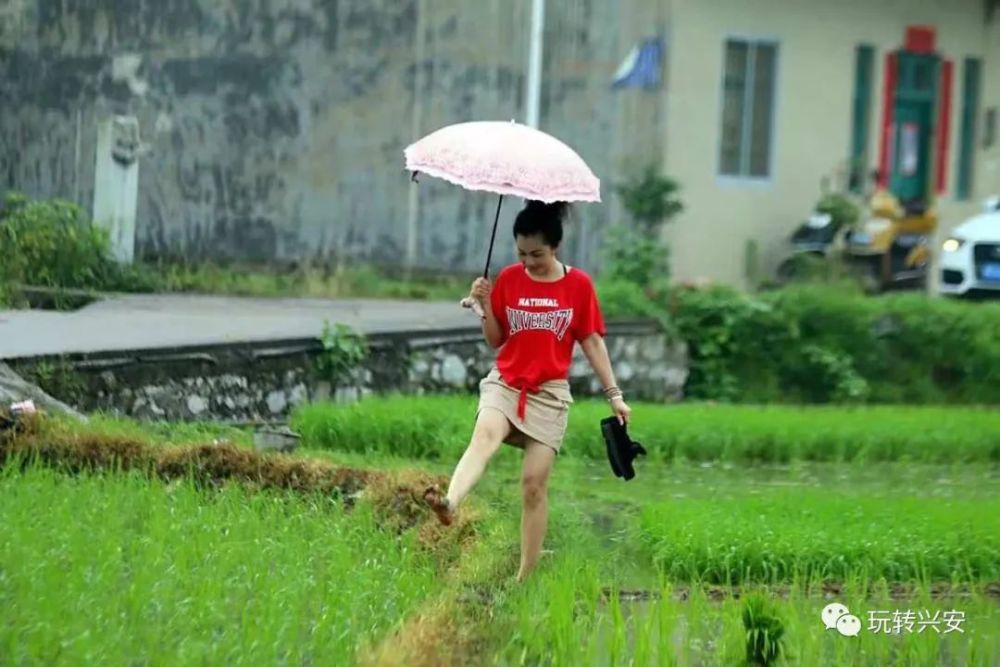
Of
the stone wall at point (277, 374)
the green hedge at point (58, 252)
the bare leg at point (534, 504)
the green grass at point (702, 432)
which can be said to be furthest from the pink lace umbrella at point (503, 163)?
the green hedge at point (58, 252)

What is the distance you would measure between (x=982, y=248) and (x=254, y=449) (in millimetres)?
11131

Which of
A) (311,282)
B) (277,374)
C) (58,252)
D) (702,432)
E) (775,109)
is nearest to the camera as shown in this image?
(702,432)

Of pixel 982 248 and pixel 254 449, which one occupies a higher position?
pixel 982 248

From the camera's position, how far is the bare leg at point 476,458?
22.6 feet

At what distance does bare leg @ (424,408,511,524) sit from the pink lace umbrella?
19.5 inches

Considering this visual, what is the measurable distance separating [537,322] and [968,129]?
584 inches

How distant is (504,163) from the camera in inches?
281

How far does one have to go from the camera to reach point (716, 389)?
14.9m

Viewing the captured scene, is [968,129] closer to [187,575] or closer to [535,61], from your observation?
[535,61]

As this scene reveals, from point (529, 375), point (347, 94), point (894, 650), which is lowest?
point (894, 650)

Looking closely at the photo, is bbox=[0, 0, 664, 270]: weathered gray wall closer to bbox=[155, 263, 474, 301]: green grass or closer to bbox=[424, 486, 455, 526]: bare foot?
bbox=[155, 263, 474, 301]: green grass

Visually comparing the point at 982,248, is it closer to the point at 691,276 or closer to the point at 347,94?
the point at 691,276

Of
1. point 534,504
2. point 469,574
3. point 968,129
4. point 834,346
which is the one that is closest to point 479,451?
point 534,504

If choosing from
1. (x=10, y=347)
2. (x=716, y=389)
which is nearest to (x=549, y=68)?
(x=716, y=389)
